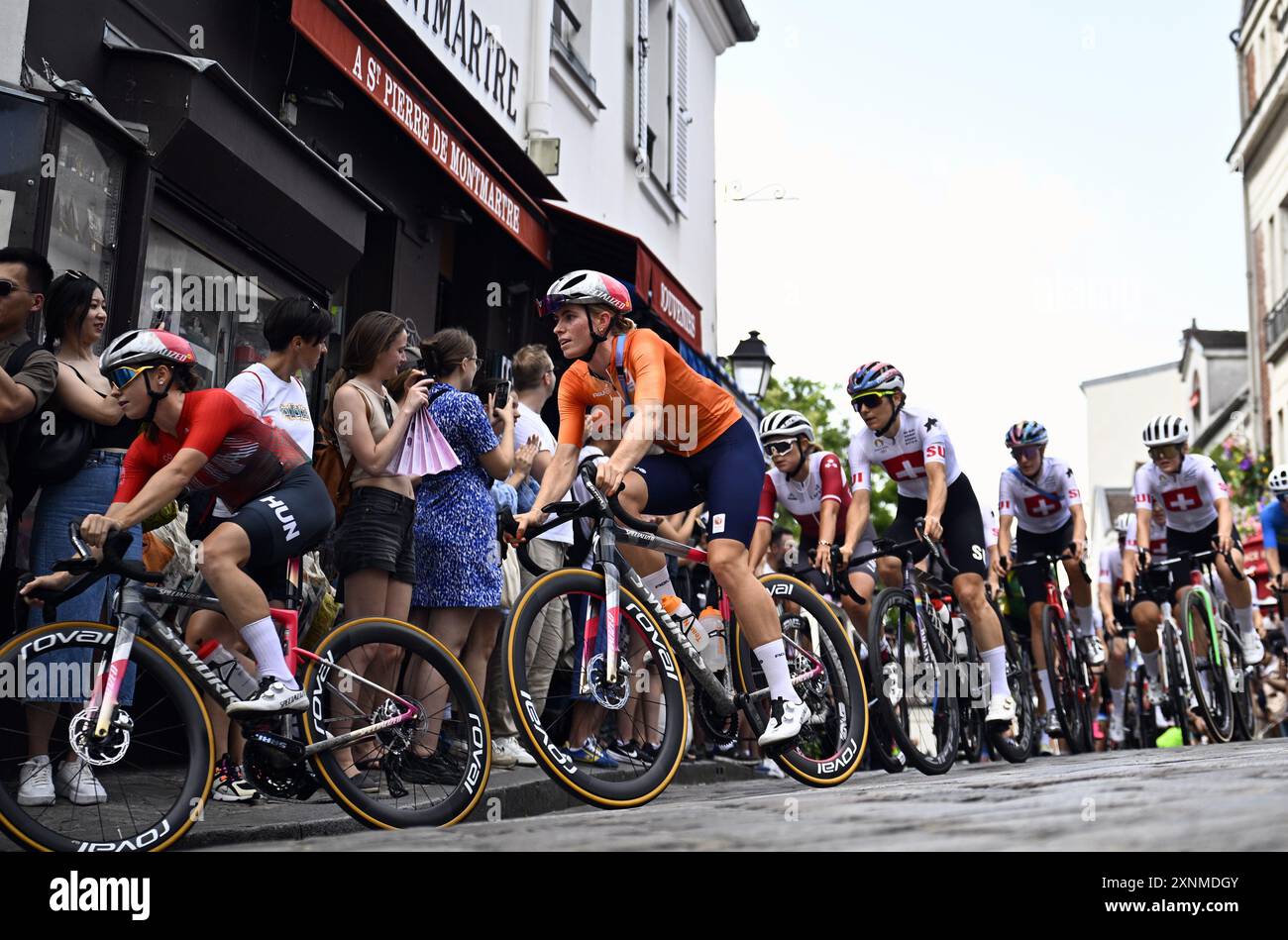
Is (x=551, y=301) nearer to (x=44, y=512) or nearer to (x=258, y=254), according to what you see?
(x=44, y=512)

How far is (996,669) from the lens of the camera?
8461mm

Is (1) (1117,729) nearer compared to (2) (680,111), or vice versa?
(1) (1117,729)

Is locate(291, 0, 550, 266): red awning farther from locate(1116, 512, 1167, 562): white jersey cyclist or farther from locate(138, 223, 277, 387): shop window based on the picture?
locate(1116, 512, 1167, 562): white jersey cyclist

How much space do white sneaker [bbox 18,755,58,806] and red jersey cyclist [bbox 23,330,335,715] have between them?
58cm

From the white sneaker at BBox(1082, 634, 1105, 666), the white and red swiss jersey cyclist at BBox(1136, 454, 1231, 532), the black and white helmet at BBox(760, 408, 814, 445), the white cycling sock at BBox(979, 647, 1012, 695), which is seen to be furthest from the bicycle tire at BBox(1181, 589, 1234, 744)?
the black and white helmet at BBox(760, 408, 814, 445)

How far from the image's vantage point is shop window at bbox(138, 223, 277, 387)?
789 cm

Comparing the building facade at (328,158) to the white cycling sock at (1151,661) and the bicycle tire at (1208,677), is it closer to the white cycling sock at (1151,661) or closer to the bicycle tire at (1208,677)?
the white cycling sock at (1151,661)

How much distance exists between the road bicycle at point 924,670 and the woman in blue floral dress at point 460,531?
6.48ft

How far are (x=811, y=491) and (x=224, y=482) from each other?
178 inches

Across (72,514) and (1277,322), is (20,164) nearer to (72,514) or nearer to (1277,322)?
(72,514)

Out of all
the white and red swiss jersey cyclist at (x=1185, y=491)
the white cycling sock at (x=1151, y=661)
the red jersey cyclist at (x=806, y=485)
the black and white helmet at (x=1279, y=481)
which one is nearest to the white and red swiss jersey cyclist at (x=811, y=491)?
the red jersey cyclist at (x=806, y=485)

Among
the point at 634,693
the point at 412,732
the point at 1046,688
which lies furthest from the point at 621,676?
the point at 1046,688

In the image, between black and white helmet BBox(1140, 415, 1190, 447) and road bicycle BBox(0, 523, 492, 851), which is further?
black and white helmet BBox(1140, 415, 1190, 447)
